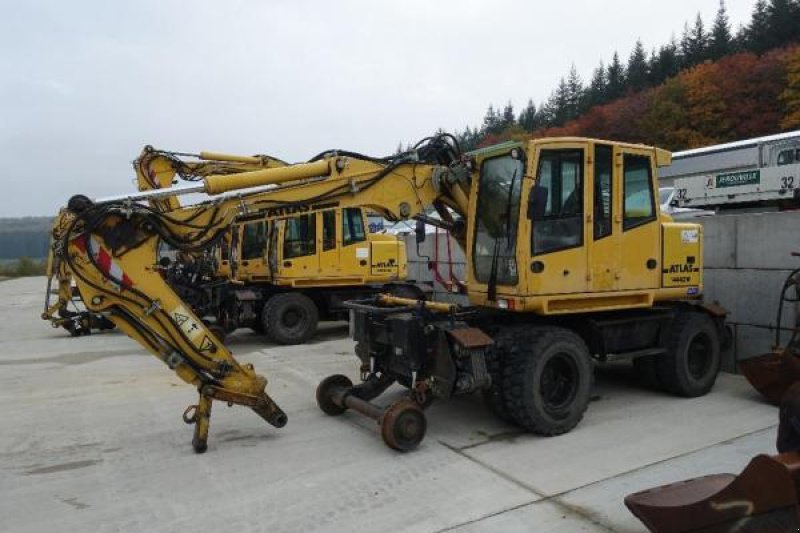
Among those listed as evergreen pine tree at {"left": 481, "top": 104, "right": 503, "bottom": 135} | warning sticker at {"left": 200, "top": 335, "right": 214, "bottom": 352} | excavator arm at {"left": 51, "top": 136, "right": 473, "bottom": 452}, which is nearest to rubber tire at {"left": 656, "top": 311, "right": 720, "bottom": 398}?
excavator arm at {"left": 51, "top": 136, "right": 473, "bottom": 452}

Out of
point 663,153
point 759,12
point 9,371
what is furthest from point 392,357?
point 759,12

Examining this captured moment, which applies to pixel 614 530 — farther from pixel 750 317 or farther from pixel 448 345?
pixel 750 317

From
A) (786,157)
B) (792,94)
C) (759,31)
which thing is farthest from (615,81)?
(786,157)

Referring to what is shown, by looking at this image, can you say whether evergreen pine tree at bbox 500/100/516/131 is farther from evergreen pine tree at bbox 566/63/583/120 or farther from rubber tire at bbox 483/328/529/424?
rubber tire at bbox 483/328/529/424

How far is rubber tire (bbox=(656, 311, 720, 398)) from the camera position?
6.47 metres

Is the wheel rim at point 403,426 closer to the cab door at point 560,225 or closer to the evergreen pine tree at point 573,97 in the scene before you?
the cab door at point 560,225

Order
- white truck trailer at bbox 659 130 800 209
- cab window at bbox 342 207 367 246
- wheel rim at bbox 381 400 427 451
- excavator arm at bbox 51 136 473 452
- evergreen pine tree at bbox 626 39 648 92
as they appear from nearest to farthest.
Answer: excavator arm at bbox 51 136 473 452, wheel rim at bbox 381 400 427 451, cab window at bbox 342 207 367 246, white truck trailer at bbox 659 130 800 209, evergreen pine tree at bbox 626 39 648 92

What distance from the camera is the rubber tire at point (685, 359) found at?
6469 mm

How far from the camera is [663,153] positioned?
20.7ft

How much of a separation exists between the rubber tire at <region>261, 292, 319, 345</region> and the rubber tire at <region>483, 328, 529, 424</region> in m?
5.77

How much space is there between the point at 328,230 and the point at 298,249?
605 mm

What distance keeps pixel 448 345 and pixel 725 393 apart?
3.37 metres

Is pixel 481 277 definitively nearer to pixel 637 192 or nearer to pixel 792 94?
pixel 637 192

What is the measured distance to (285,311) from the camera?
10805mm
